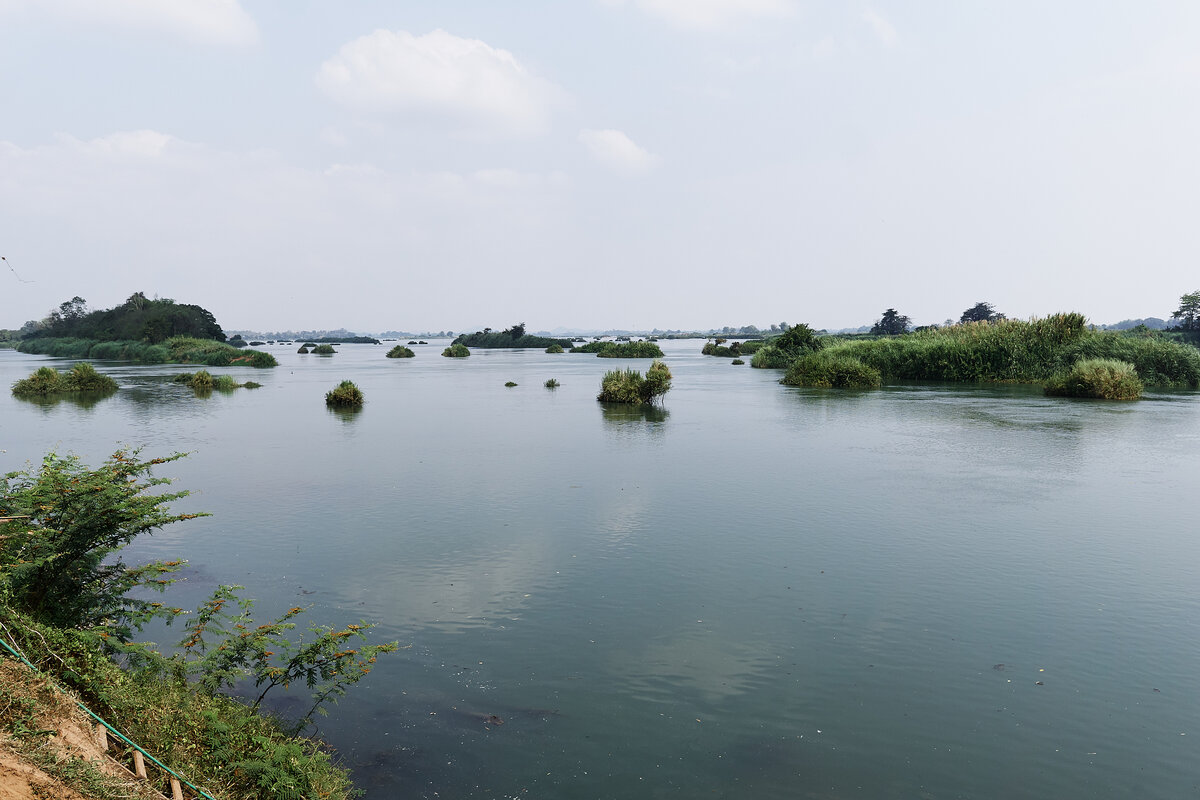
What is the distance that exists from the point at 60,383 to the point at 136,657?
4925 cm

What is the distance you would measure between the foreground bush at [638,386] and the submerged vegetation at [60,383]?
34.1 meters

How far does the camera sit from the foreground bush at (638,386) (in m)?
37.5

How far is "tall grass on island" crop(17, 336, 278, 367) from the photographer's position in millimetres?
81394

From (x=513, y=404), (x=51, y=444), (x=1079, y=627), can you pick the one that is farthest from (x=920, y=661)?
(x=513, y=404)

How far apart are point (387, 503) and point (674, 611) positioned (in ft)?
29.2

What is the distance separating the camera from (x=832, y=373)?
48.7m

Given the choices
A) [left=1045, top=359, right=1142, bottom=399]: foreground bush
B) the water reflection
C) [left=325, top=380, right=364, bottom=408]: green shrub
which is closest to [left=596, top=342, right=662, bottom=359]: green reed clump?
the water reflection

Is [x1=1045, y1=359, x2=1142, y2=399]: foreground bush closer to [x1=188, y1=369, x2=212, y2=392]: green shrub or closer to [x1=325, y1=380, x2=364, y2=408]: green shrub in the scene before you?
[x1=325, y1=380, x2=364, y2=408]: green shrub

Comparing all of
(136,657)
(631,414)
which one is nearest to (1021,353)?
(631,414)

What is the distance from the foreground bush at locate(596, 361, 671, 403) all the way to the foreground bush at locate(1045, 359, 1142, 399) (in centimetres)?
2352

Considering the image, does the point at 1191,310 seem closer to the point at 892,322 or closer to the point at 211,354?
the point at 892,322

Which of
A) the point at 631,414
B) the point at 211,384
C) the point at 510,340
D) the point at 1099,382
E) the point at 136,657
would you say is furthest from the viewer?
the point at 510,340

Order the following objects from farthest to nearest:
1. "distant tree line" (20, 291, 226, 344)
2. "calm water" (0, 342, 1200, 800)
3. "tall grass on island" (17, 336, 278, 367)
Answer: "distant tree line" (20, 291, 226, 344)
"tall grass on island" (17, 336, 278, 367)
"calm water" (0, 342, 1200, 800)

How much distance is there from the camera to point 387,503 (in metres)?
16.1
